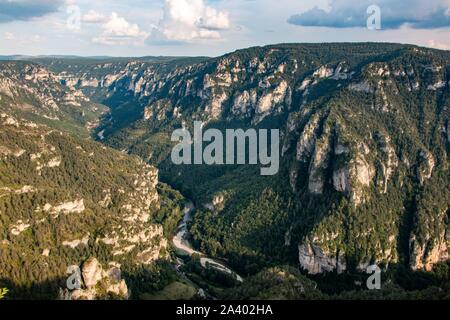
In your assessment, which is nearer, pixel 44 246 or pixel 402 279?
pixel 44 246
